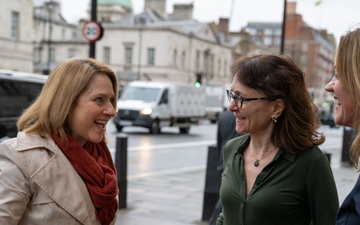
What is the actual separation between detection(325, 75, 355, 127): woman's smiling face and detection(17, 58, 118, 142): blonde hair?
1.10 meters

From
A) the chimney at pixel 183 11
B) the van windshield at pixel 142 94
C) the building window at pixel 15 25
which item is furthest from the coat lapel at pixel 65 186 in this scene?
the chimney at pixel 183 11

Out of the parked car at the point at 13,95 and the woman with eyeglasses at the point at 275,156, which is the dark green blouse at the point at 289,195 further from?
the parked car at the point at 13,95

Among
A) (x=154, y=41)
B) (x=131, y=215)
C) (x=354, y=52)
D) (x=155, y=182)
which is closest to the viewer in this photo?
(x=354, y=52)

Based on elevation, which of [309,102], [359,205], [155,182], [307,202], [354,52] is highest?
[354,52]

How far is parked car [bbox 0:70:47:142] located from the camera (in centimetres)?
778

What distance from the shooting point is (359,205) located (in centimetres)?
184

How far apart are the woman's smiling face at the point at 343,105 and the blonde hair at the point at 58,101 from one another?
1102mm

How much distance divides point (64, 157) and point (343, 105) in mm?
1209

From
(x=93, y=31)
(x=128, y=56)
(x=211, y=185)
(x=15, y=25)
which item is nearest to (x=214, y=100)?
(x=15, y=25)

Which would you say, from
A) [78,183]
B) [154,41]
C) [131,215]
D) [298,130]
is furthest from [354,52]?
[154,41]

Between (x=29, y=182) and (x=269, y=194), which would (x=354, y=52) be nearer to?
(x=269, y=194)

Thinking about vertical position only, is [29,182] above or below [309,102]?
below

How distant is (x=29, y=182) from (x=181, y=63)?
216 feet

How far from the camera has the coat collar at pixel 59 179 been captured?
2.26 m
